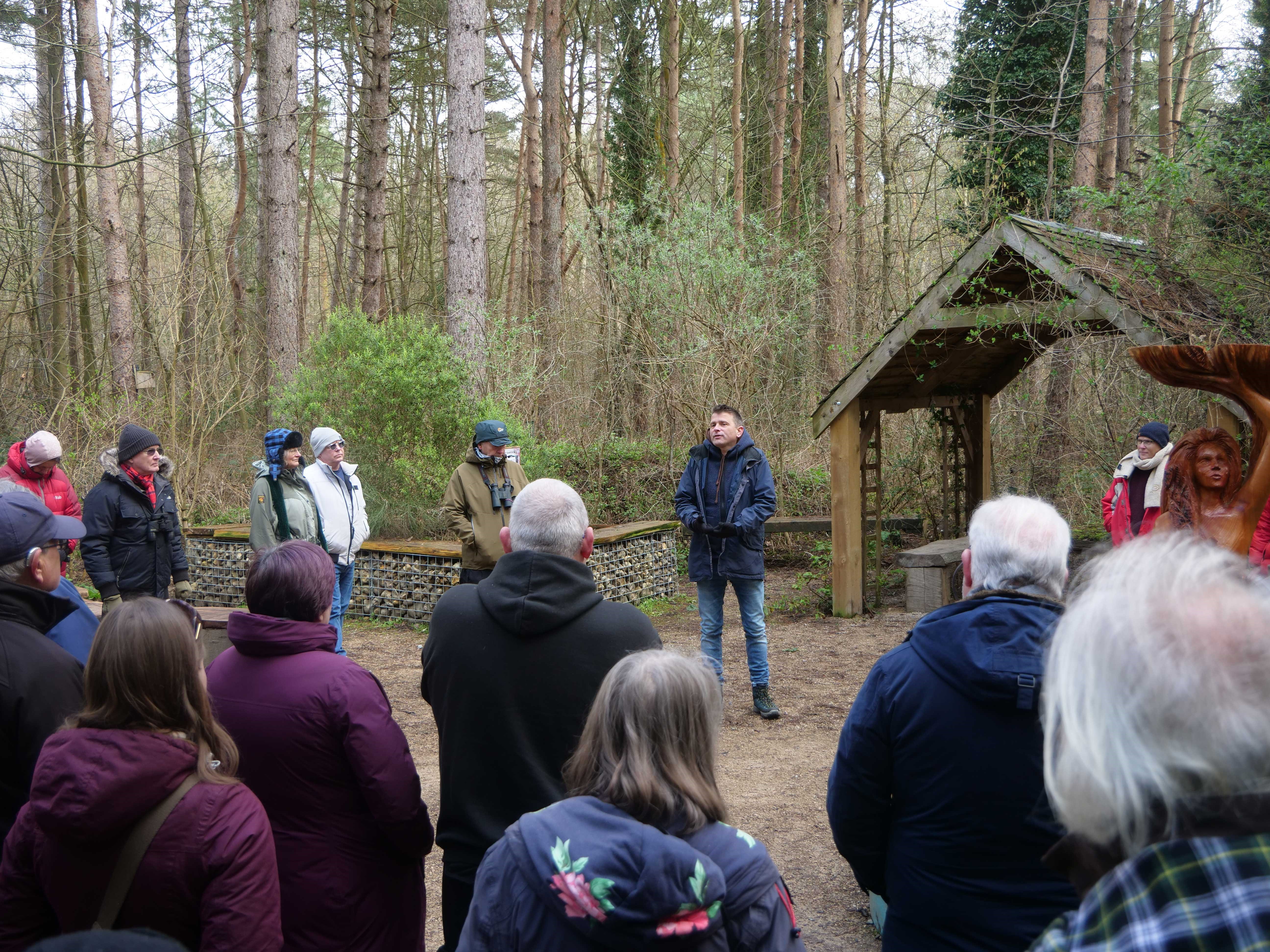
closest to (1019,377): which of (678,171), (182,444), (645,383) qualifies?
(645,383)

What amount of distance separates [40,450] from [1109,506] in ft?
26.0

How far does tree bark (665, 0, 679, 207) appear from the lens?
55.3 ft

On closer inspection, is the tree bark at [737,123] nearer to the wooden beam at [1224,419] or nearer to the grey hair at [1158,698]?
the wooden beam at [1224,419]

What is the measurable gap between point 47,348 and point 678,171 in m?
11.9

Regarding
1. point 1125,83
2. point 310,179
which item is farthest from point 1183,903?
point 310,179

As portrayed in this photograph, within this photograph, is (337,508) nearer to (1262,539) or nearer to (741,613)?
(741,613)

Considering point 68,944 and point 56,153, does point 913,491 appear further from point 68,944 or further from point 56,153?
point 56,153

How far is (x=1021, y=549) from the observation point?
2.13 metres

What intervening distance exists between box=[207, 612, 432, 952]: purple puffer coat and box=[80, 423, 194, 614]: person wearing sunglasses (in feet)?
14.1

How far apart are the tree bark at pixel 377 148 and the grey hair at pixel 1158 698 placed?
45.3 feet

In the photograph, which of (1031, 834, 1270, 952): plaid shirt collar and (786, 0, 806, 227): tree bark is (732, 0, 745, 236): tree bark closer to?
(786, 0, 806, 227): tree bark

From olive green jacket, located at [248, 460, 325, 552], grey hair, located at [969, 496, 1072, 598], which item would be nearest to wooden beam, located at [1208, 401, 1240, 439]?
grey hair, located at [969, 496, 1072, 598]

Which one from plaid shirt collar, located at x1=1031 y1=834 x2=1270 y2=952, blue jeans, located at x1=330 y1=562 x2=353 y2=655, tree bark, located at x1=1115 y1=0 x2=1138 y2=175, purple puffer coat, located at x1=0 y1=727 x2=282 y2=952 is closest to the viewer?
plaid shirt collar, located at x1=1031 y1=834 x2=1270 y2=952

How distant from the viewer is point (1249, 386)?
554 cm
